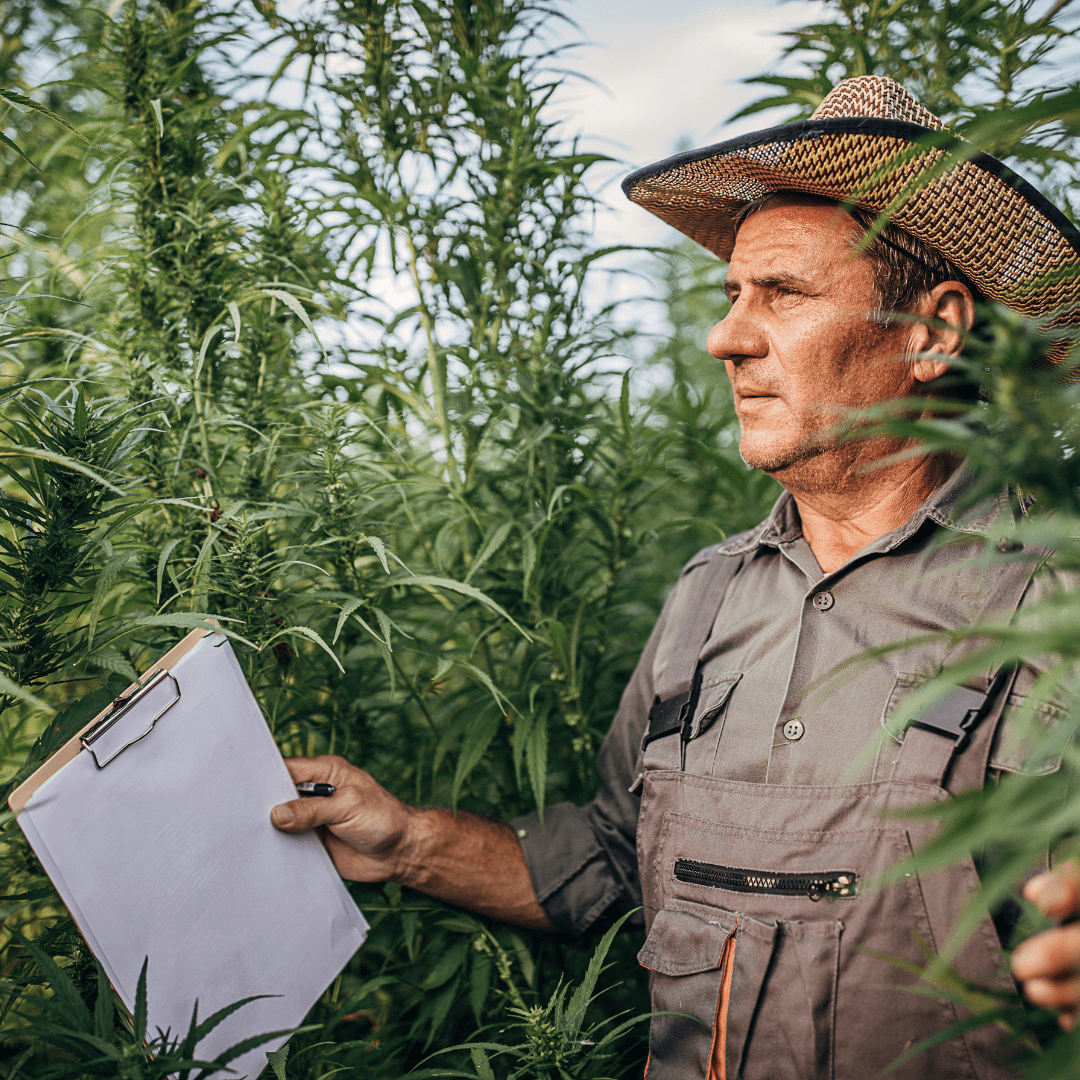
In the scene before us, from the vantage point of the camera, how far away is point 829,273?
1.30 m

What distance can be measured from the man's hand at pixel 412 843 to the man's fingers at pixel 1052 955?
0.93 meters

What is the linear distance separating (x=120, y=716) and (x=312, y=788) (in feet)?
1.21

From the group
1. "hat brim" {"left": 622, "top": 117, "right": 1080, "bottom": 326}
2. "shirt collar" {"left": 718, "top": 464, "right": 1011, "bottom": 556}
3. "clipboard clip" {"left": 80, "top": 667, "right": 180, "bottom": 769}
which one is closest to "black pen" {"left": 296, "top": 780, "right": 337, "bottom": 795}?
"clipboard clip" {"left": 80, "top": 667, "right": 180, "bottom": 769}

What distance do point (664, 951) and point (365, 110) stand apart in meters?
1.62

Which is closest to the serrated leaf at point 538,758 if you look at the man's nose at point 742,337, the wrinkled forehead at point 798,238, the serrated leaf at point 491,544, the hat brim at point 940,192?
the serrated leaf at point 491,544

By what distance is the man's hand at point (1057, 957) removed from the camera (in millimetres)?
532

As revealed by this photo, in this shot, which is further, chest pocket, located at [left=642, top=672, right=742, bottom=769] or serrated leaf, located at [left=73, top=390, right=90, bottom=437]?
chest pocket, located at [left=642, top=672, right=742, bottom=769]

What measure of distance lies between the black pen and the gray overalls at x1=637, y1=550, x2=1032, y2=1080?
542 mm

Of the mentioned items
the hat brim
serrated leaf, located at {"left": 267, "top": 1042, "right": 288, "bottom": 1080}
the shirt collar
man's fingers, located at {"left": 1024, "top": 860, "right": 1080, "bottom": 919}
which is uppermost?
the hat brim

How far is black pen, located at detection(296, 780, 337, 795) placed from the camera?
120cm

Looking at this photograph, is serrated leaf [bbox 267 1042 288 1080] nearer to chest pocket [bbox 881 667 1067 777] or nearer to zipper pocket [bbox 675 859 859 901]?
zipper pocket [bbox 675 859 859 901]

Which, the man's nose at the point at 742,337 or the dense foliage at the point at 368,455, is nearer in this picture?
the dense foliage at the point at 368,455

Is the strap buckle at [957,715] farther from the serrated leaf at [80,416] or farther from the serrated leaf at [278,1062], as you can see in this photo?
the serrated leaf at [80,416]

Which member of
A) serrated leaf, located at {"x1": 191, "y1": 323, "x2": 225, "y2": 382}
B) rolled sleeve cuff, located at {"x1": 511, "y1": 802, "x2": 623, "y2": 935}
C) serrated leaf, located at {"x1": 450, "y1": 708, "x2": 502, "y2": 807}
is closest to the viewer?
serrated leaf, located at {"x1": 191, "y1": 323, "x2": 225, "y2": 382}
